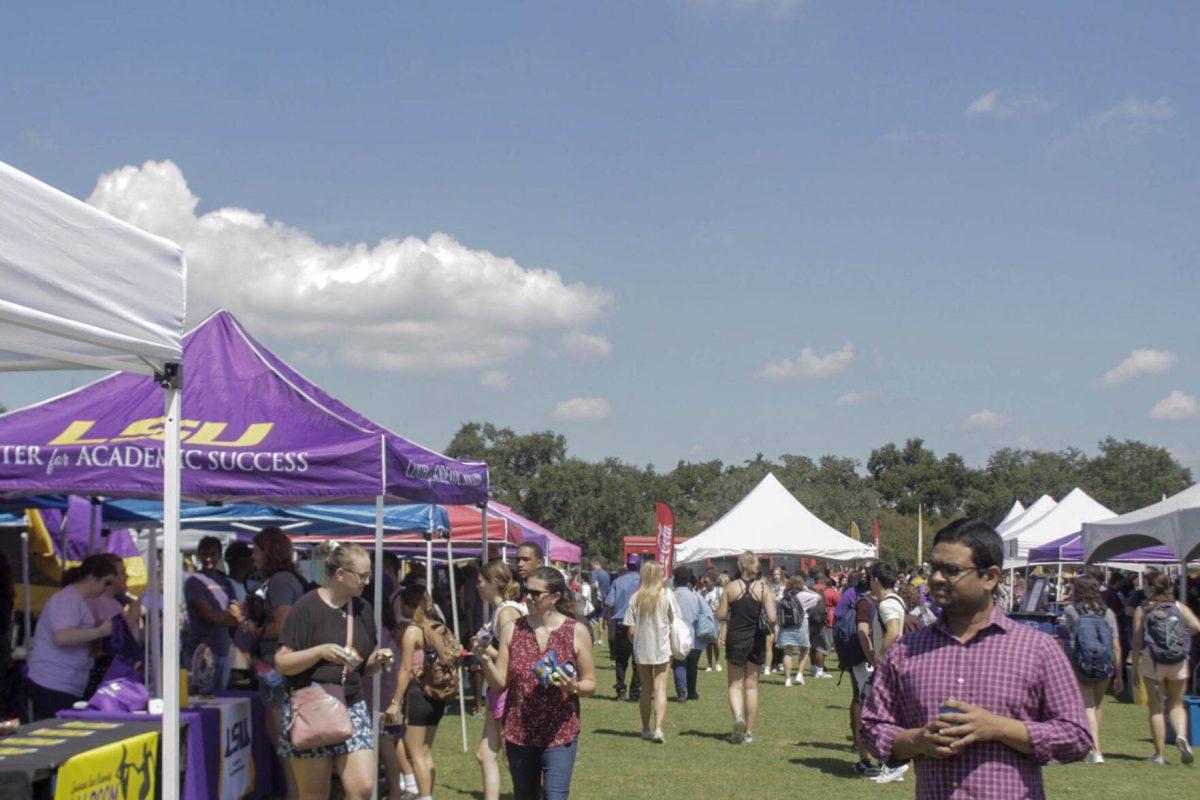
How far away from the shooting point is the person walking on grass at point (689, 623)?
1644 cm

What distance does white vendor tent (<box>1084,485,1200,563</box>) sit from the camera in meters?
13.8

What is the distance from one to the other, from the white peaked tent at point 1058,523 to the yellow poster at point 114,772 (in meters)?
23.8

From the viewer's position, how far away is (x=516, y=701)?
6047 millimetres

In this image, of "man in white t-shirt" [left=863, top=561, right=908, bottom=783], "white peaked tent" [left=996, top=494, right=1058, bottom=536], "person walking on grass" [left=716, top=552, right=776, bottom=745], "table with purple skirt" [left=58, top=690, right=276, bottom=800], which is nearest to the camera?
"table with purple skirt" [left=58, top=690, right=276, bottom=800]

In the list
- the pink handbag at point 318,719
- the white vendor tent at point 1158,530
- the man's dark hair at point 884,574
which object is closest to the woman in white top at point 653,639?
the man's dark hair at point 884,574

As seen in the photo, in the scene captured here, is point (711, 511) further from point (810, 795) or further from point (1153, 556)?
point (810, 795)

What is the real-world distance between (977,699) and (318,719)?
3.62 meters

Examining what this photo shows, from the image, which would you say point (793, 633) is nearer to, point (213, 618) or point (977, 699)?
point (213, 618)

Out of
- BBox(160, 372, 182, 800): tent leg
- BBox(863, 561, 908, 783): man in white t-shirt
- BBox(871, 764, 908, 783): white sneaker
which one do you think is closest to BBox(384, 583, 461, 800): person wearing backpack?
BBox(160, 372, 182, 800): tent leg

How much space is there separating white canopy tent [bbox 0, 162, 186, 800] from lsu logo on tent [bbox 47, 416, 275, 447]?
5.40 ft

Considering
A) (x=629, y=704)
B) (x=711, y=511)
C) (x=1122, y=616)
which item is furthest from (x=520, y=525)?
(x=711, y=511)

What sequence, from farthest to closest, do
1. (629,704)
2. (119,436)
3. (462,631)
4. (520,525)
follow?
(520,525), (629,704), (462,631), (119,436)

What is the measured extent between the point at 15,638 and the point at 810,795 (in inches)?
324

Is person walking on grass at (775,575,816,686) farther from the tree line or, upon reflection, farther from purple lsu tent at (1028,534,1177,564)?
the tree line
